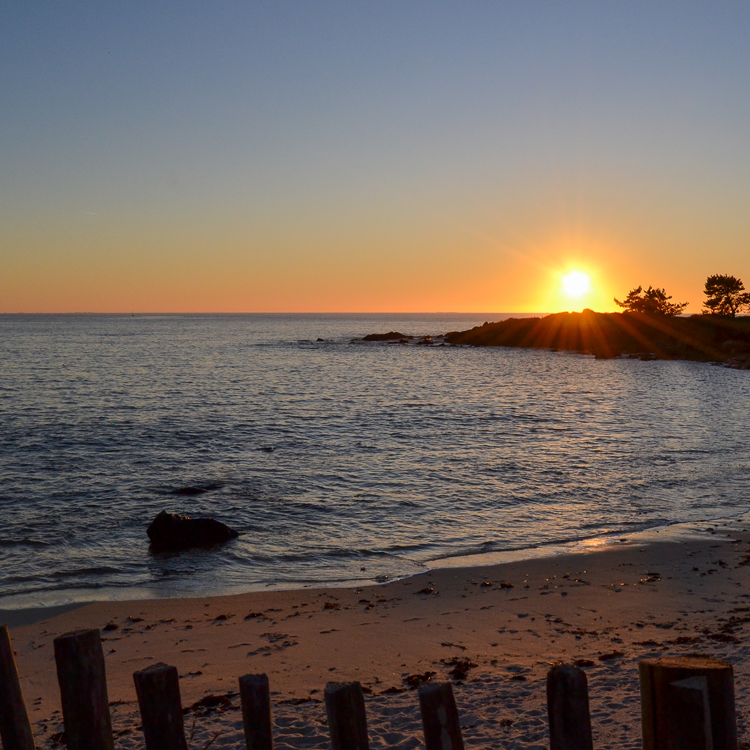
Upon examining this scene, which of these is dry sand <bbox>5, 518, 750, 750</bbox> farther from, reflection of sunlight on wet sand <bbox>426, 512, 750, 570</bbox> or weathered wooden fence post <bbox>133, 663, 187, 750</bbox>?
weathered wooden fence post <bbox>133, 663, 187, 750</bbox>

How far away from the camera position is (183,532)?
48.2 feet

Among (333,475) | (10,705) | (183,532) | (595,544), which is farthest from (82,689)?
(333,475)

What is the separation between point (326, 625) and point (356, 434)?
20.7 m

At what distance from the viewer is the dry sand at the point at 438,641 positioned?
256 inches

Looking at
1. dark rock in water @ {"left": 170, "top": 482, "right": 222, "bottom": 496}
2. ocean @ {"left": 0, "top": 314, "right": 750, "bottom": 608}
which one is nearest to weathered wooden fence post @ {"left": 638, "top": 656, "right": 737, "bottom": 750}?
ocean @ {"left": 0, "top": 314, "right": 750, "bottom": 608}

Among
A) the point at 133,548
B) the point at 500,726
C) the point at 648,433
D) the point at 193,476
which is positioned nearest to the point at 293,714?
the point at 500,726

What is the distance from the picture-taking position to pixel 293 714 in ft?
22.1

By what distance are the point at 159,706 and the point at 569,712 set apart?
1692 mm

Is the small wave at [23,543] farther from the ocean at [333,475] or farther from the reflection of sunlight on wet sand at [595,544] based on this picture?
the reflection of sunlight on wet sand at [595,544]

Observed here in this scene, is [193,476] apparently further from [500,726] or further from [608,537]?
[500,726]

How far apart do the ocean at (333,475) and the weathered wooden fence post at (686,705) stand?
34.6ft

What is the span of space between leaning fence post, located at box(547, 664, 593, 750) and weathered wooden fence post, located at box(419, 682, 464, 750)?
0.39m

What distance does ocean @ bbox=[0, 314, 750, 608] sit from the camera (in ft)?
45.3

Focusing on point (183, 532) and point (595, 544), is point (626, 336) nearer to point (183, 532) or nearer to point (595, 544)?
point (595, 544)
